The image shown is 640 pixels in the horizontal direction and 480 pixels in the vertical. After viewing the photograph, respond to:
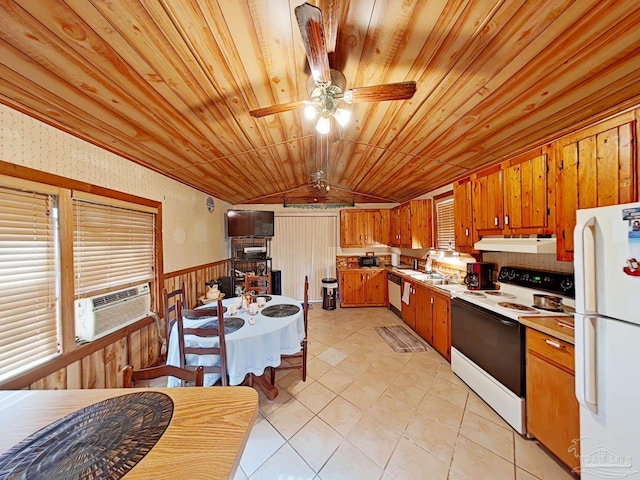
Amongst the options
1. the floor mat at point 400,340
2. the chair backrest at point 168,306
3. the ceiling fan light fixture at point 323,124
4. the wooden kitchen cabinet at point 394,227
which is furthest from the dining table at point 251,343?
the wooden kitchen cabinet at point 394,227

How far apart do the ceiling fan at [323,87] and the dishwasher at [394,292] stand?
3.37 m

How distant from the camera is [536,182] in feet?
6.12

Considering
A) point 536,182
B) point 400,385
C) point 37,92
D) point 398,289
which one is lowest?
point 400,385

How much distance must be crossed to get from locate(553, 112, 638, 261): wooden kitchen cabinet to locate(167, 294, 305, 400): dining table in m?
2.25

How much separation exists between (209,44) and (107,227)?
190 cm

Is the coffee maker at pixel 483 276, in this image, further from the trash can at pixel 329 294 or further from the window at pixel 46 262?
the window at pixel 46 262

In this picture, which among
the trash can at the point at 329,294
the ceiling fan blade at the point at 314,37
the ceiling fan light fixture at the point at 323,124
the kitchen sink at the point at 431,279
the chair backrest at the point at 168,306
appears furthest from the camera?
the trash can at the point at 329,294

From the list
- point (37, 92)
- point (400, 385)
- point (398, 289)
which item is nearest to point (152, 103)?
point (37, 92)

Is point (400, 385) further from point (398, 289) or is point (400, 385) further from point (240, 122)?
point (240, 122)

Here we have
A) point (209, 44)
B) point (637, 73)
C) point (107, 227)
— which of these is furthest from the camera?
point (107, 227)

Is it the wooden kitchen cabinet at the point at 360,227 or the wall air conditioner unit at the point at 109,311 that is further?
the wooden kitchen cabinet at the point at 360,227

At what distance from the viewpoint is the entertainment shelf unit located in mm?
4527

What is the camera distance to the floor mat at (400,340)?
300 cm

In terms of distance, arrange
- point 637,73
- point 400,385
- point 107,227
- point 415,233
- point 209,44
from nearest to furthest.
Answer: point 209,44
point 637,73
point 107,227
point 400,385
point 415,233
